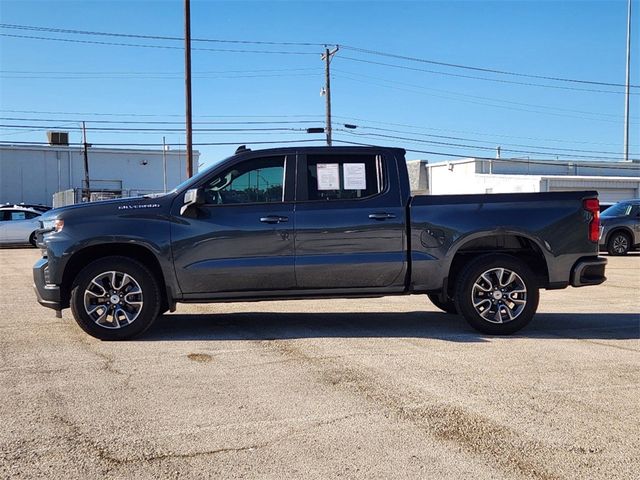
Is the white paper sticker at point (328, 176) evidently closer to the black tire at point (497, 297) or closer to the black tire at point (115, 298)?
the black tire at point (497, 297)

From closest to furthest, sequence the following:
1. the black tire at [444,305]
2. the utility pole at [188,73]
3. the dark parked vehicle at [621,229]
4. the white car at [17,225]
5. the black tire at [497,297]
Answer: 1. the black tire at [497,297]
2. the black tire at [444,305]
3. the dark parked vehicle at [621,229]
4. the utility pole at [188,73]
5. the white car at [17,225]

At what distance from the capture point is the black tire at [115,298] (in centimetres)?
652

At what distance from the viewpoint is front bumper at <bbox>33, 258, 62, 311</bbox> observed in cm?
659

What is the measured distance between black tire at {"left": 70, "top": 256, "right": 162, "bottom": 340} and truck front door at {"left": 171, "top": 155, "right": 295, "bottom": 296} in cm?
38

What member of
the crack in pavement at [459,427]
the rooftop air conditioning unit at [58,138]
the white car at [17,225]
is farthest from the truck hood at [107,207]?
the rooftop air conditioning unit at [58,138]

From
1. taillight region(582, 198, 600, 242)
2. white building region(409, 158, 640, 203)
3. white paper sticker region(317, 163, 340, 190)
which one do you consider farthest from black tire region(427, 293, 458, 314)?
white building region(409, 158, 640, 203)

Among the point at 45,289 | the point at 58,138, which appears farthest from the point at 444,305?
the point at 58,138

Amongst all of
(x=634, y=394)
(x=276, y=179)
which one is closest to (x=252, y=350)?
(x=276, y=179)

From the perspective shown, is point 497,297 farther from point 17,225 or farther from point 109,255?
point 17,225

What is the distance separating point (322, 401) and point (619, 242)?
16471 millimetres

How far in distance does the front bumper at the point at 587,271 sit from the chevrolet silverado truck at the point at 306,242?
0.04 ft

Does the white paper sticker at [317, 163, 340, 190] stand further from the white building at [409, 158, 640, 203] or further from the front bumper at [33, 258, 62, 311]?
the white building at [409, 158, 640, 203]

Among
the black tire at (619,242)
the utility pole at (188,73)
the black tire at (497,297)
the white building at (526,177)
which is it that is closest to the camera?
the black tire at (497,297)

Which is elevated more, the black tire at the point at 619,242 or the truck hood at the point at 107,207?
the truck hood at the point at 107,207
